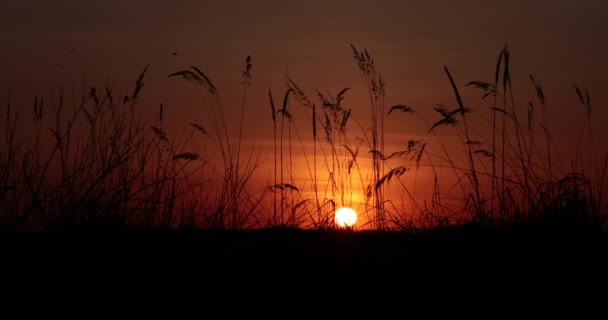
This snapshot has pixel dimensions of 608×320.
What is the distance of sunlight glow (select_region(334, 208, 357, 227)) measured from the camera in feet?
11.5

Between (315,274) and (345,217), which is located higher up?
(345,217)

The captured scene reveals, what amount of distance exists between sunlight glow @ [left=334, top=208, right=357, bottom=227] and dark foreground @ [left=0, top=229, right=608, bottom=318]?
24.4 inches

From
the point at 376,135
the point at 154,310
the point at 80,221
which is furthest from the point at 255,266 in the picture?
the point at 376,135

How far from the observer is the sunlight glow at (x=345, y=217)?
351cm

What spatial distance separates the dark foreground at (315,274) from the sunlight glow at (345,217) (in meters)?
0.62

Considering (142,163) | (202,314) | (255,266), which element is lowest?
(202,314)

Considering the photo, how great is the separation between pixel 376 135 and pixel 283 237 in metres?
1.50

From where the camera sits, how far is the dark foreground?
79.1 inches

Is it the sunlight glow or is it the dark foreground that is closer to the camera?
the dark foreground

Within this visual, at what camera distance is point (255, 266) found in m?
2.33

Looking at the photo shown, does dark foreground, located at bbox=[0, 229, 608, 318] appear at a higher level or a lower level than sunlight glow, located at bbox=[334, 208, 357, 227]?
lower

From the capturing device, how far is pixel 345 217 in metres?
3.63

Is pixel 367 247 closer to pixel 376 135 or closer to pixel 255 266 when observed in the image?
pixel 255 266

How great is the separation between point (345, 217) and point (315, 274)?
1.41 metres
